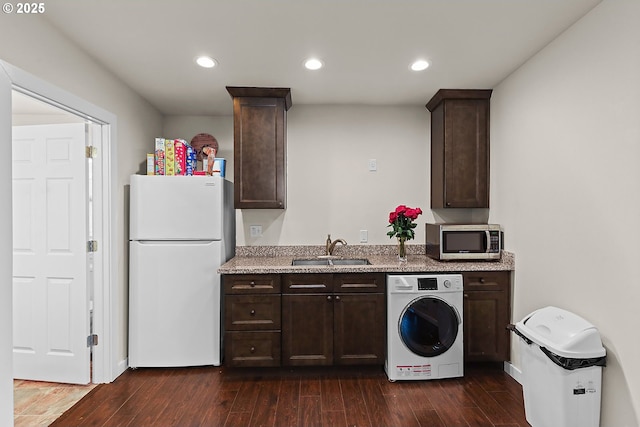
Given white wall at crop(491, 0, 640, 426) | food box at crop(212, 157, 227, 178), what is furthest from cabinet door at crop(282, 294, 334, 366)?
white wall at crop(491, 0, 640, 426)

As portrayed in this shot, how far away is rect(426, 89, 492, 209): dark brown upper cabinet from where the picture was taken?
3.07 meters

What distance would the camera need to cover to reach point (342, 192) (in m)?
3.47

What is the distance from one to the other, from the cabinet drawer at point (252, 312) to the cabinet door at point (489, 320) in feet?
5.21

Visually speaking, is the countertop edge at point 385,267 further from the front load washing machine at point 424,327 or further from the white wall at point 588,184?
the white wall at point 588,184

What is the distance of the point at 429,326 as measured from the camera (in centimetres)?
266

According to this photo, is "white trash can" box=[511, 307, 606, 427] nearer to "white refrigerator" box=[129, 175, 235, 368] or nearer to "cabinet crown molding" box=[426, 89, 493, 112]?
"cabinet crown molding" box=[426, 89, 493, 112]

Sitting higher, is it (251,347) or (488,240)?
(488,240)

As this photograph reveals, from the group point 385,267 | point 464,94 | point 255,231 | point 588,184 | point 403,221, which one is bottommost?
point 385,267

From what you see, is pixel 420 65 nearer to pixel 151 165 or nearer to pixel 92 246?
pixel 151 165

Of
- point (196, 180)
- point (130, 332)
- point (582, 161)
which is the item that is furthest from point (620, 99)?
point (130, 332)

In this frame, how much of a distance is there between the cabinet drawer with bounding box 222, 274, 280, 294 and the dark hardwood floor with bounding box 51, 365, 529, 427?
715mm

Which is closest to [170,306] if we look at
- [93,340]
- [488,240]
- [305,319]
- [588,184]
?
[93,340]

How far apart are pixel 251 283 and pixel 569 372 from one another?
2.14m

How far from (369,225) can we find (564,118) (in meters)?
1.86
